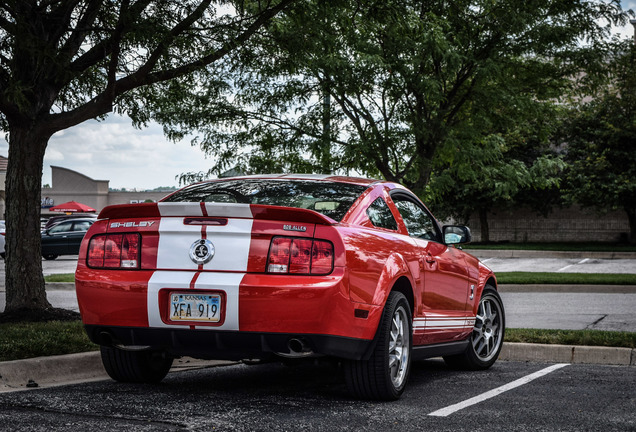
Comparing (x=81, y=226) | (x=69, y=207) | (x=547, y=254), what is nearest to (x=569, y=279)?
(x=547, y=254)

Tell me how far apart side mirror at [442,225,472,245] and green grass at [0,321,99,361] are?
3.03 metres

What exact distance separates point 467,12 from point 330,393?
11.7 m

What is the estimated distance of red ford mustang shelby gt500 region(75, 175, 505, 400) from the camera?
5.00m

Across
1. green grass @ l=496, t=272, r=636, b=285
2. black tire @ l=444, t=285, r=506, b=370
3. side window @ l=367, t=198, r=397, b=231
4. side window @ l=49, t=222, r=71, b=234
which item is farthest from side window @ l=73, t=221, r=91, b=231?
side window @ l=367, t=198, r=397, b=231

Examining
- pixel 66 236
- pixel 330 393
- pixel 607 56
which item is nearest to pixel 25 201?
pixel 330 393

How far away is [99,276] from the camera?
536 centimetres

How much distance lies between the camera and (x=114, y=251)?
539 cm

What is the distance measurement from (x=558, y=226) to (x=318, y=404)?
35339 mm

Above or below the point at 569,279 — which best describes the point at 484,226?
above

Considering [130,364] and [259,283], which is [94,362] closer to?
[130,364]

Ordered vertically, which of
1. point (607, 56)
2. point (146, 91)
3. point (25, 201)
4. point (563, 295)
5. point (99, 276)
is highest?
point (607, 56)

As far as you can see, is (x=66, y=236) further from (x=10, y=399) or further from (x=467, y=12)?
(x=10, y=399)

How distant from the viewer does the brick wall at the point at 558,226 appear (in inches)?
1489

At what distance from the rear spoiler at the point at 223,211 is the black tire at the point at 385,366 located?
773 millimetres
